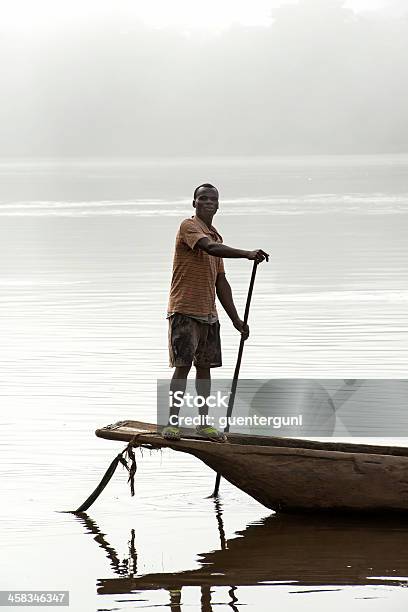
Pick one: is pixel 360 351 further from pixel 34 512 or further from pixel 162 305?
pixel 34 512

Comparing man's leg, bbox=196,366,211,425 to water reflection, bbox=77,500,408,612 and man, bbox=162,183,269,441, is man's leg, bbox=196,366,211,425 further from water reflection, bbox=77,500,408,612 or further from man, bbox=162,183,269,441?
water reflection, bbox=77,500,408,612

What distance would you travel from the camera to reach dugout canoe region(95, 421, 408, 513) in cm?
802

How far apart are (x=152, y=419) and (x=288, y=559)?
3531 millimetres

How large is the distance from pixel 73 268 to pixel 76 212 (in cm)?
2489

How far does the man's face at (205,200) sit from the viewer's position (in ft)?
28.2

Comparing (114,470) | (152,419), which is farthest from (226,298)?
(152,419)

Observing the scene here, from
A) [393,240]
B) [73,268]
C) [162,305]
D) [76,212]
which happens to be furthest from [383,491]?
[76,212]

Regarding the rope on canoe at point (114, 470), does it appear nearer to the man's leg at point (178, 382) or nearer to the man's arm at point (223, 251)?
the man's leg at point (178, 382)

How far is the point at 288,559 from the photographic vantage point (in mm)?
7691

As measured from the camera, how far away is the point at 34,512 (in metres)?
8.54


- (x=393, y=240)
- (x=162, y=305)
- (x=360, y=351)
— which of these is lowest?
(x=360, y=351)

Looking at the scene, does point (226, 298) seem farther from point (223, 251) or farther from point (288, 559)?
point (288, 559)

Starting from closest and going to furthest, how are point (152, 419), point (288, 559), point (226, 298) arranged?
point (288, 559) < point (226, 298) < point (152, 419)

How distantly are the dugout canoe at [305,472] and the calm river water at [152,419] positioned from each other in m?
0.15
